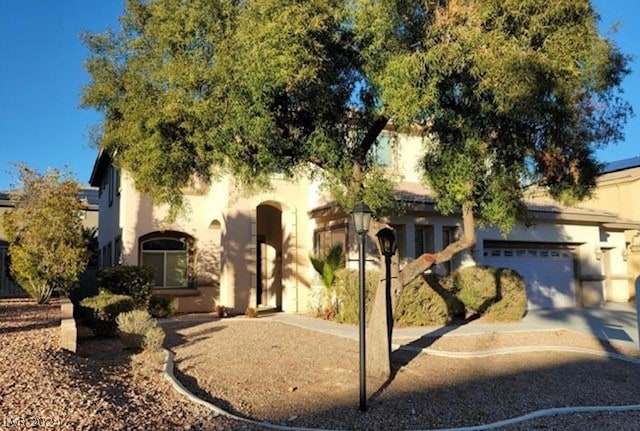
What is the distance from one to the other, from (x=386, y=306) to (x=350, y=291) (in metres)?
6.19

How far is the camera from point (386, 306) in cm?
900

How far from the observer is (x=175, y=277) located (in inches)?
751

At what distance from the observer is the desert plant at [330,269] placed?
16.2 metres

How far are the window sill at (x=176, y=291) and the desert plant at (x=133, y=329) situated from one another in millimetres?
7934

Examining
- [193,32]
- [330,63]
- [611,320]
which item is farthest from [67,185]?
[611,320]

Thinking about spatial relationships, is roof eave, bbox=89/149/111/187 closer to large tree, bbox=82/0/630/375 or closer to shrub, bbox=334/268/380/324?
shrub, bbox=334/268/380/324

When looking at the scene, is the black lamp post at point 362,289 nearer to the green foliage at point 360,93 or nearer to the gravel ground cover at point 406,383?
the gravel ground cover at point 406,383

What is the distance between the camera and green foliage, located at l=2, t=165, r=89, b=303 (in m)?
15.4

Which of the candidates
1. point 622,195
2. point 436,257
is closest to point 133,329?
point 436,257

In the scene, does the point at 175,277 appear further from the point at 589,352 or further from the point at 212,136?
the point at 589,352

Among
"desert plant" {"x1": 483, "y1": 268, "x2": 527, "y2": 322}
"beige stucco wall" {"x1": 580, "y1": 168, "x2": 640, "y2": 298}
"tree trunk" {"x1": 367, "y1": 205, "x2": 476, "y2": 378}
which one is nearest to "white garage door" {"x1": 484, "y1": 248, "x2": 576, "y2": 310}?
"desert plant" {"x1": 483, "y1": 268, "x2": 527, "y2": 322}

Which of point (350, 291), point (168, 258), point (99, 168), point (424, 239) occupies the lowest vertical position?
point (350, 291)

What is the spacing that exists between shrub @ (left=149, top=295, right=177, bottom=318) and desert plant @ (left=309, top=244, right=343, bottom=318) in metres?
4.64

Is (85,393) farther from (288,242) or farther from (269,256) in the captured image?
(269,256)
